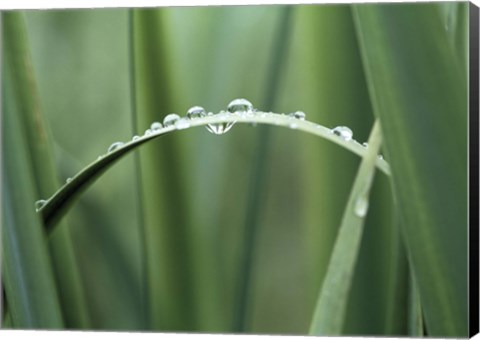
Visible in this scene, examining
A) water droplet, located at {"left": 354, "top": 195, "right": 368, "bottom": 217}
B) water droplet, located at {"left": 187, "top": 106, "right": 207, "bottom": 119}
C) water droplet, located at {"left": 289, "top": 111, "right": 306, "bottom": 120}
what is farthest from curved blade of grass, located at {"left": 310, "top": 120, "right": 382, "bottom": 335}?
water droplet, located at {"left": 187, "top": 106, "right": 207, "bottom": 119}

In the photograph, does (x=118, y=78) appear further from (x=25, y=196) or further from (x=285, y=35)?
(x=25, y=196)

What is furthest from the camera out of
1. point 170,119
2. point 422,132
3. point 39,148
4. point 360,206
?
point 170,119

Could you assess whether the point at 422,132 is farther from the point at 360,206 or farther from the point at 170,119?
the point at 170,119

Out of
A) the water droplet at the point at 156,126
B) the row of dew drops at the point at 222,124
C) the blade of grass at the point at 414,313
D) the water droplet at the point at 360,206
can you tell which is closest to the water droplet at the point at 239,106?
the row of dew drops at the point at 222,124

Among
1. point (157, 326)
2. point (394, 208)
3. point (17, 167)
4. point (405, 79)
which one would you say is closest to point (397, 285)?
point (394, 208)

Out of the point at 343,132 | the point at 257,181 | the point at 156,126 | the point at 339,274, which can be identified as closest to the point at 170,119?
the point at 156,126

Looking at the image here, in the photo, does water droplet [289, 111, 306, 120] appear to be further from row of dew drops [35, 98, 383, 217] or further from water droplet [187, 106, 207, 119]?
water droplet [187, 106, 207, 119]
